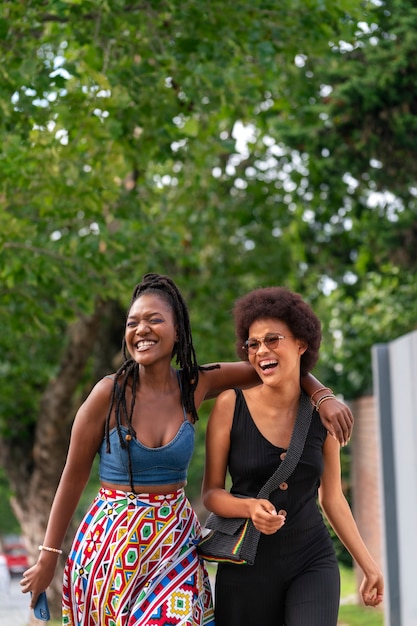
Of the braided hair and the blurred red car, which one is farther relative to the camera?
the blurred red car

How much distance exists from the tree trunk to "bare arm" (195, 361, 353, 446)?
8935mm

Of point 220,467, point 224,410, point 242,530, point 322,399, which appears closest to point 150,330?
point 224,410

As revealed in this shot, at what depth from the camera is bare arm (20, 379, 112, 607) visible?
160 inches

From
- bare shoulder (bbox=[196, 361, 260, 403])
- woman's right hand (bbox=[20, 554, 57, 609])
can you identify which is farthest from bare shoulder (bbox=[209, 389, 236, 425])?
woman's right hand (bbox=[20, 554, 57, 609])

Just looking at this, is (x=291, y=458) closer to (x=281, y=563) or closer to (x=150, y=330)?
(x=281, y=563)

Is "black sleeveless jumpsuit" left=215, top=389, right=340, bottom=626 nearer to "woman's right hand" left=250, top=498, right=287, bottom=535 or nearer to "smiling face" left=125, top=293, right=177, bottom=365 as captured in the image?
"woman's right hand" left=250, top=498, right=287, bottom=535

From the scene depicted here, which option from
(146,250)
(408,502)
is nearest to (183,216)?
(146,250)

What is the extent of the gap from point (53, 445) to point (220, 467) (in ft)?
35.3

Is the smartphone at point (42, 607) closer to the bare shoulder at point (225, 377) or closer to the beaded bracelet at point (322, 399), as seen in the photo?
the bare shoulder at point (225, 377)

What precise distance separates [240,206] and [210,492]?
438 inches

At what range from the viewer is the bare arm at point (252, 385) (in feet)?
13.3

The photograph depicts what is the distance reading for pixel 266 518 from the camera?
12.4 feet

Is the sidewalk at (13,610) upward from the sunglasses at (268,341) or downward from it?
downward

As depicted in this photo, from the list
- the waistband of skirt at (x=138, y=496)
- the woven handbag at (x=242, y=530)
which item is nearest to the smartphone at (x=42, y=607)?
the waistband of skirt at (x=138, y=496)
